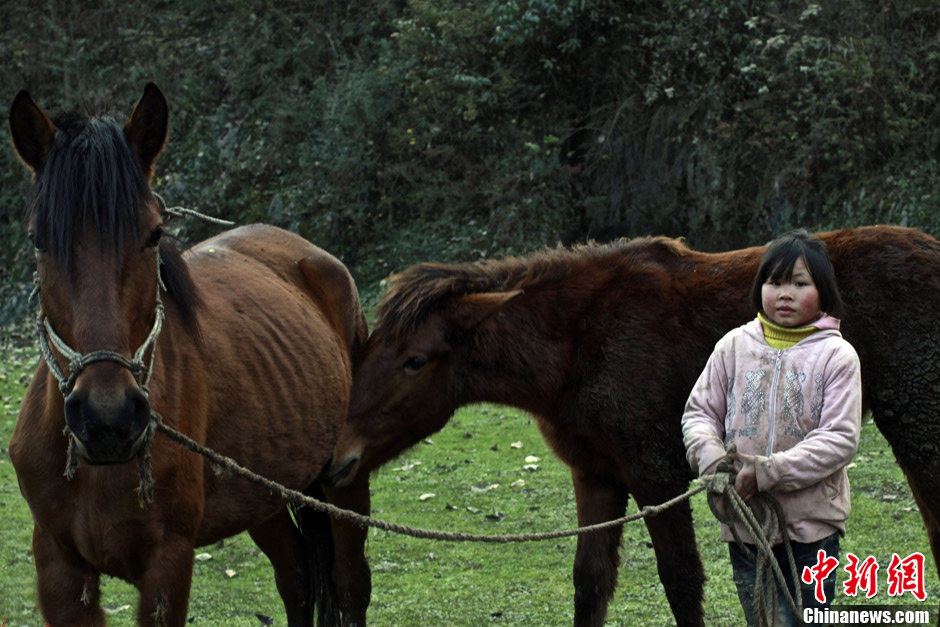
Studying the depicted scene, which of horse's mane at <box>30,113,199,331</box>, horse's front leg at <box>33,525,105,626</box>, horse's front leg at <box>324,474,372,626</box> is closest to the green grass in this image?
horse's front leg at <box>324,474,372,626</box>

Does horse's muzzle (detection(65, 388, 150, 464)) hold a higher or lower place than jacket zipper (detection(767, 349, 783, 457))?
higher

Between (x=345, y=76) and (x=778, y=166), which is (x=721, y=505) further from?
(x=345, y=76)

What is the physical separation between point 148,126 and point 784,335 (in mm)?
2383

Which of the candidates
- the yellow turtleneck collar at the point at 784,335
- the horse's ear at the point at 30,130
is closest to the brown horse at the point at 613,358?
the yellow turtleneck collar at the point at 784,335

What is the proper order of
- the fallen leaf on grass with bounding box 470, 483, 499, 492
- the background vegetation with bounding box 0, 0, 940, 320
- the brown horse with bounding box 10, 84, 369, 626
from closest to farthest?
the brown horse with bounding box 10, 84, 369, 626, the fallen leaf on grass with bounding box 470, 483, 499, 492, the background vegetation with bounding box 0, 0, 940, 320

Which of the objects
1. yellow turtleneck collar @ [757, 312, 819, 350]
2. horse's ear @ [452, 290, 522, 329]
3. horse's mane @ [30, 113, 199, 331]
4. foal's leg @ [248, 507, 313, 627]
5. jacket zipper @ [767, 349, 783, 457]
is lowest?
foal's leg @ [248, 507, 313, 627]

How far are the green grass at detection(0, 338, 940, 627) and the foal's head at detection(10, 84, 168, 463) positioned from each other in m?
2.46

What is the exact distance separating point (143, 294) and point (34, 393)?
773 mm

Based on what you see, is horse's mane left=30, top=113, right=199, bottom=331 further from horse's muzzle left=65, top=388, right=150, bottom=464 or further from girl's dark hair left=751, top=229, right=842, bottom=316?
girl's dark hair left=751, top=229, right=842, bottom=316

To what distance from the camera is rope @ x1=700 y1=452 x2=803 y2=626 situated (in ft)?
10.7

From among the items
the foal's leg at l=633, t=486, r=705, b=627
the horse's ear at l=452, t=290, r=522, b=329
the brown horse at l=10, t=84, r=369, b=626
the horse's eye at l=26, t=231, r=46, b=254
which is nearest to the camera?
the brown horse at l=10, t=84, r=369, b=626

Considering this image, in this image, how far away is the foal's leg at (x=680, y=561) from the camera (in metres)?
4.43

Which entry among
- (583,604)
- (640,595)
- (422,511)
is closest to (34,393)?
(583,604)

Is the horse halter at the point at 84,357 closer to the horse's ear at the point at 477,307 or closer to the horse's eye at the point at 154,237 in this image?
the horse's eye at the point at 154,237
